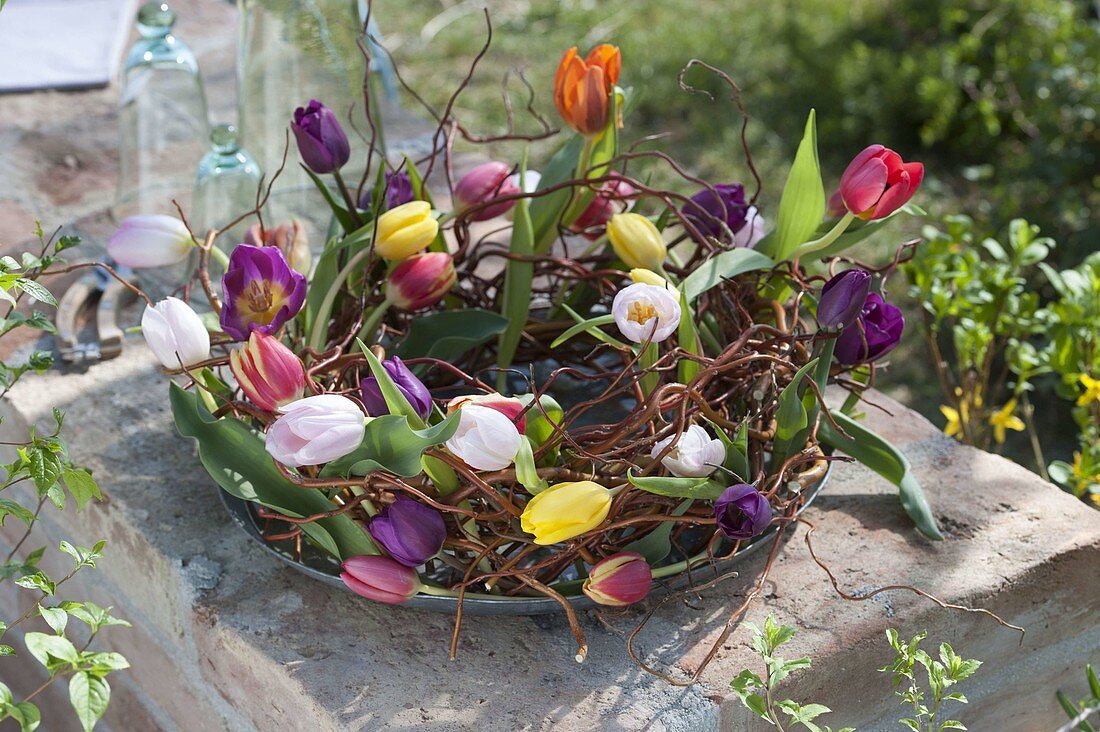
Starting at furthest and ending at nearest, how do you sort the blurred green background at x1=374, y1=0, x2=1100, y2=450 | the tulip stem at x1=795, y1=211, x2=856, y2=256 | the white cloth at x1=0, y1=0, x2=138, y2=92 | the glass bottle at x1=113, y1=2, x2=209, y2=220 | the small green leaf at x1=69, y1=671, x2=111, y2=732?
the blurred green background at x1=374, y1=0, x2=1100, y2=450 < the white cloth at x1=0, y1=0, x2=138, y2=92 < the glass bottle at x1=113, y1=2, x2=209, y2=220 < the tulip stem at x1=795, y1=211, x2=856, y2=256 < the small green leaf at x1=69, y1=671, x2=111, y2=732

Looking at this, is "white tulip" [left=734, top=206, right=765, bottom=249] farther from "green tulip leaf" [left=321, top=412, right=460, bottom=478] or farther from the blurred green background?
the blurred green background

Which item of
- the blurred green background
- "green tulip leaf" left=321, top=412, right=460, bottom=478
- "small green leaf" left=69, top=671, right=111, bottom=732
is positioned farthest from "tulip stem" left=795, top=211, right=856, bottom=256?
the blurred green background

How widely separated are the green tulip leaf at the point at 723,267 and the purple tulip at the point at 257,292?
0.29 metres

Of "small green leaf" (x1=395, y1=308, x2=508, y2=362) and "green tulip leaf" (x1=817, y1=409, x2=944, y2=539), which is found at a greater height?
"small green leaf" (x1=395, y1=308, x2=508, y2=362)

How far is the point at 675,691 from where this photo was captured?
0.79 metres

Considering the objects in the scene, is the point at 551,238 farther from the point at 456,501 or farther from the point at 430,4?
the point at 430,4

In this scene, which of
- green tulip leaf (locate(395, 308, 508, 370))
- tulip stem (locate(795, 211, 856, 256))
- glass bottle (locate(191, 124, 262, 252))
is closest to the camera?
tulip stem (locate(795, 211, 856, 256))

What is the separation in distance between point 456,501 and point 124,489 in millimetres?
380

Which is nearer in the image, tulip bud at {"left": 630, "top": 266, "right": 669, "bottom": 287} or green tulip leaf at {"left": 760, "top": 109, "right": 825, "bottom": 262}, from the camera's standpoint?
tulip bud at {"left": 630, "top": 266, "right": 669, "bottom": 287}

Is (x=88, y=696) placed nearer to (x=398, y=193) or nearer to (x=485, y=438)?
(x=485, y=438)

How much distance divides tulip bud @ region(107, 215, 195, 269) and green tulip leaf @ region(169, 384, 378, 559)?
197mm

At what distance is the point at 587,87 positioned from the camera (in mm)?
933

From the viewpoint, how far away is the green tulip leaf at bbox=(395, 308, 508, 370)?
983 mm

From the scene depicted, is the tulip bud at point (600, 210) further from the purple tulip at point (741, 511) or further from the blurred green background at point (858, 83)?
the blurred green background at point (858, 83)
